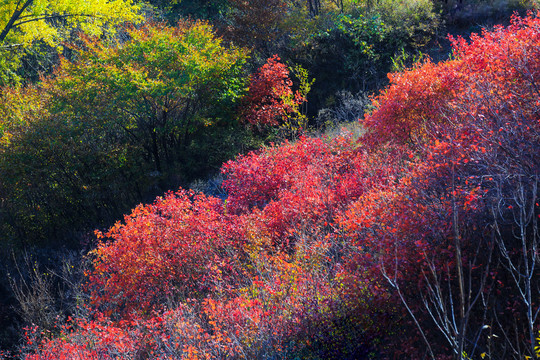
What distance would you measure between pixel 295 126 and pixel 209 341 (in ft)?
37.5

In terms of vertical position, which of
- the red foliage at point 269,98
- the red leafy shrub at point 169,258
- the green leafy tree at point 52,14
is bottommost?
the red leafy shrub at point 169,258

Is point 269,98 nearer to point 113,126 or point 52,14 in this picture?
point 113,126

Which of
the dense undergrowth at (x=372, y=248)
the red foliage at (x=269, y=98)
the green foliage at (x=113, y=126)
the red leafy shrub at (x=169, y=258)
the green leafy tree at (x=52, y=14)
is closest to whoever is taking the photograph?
the dense undergrowth at (x=372, y=248)

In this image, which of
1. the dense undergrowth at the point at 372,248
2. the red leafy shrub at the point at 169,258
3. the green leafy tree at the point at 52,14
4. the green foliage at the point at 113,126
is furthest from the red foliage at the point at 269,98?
the red leafy shrub at the point at 169,258

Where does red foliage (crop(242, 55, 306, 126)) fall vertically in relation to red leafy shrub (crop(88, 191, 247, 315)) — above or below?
above

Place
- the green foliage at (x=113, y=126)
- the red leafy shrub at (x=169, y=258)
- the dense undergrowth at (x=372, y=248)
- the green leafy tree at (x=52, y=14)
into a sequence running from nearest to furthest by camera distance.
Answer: the dense undergrowth at (x=372, y=248) < the red leafy shrub at (x=169, y=258) < the green foliage at (x=113, y=126) < the green leafy tree at (x=52, y=14)

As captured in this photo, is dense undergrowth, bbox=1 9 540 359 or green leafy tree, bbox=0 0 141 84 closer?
dense undergrowth, bbox=1 9 540 359

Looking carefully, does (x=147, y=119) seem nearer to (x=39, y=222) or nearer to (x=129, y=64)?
(x=129, y=64)

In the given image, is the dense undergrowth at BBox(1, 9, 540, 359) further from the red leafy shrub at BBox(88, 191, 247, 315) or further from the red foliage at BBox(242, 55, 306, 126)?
the red foliage at BBox(242, 55, 306, 126)

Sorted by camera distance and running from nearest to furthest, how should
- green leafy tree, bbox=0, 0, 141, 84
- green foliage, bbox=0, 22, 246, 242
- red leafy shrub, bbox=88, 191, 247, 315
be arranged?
red leafy shrub, bbox=88, 191, 247, 315 → green foliage, bbox=0, 22, 246, 242 → green leafy tree, bbox=0, 0, 141, 84

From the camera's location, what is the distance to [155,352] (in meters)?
6.95

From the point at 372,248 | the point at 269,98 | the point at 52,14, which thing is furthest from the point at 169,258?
the point at 52,14

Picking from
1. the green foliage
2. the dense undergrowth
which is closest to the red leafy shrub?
the dense undergrowth

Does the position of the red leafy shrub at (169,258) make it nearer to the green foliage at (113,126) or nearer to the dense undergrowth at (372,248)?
the dense undergrowth at (372,248)
